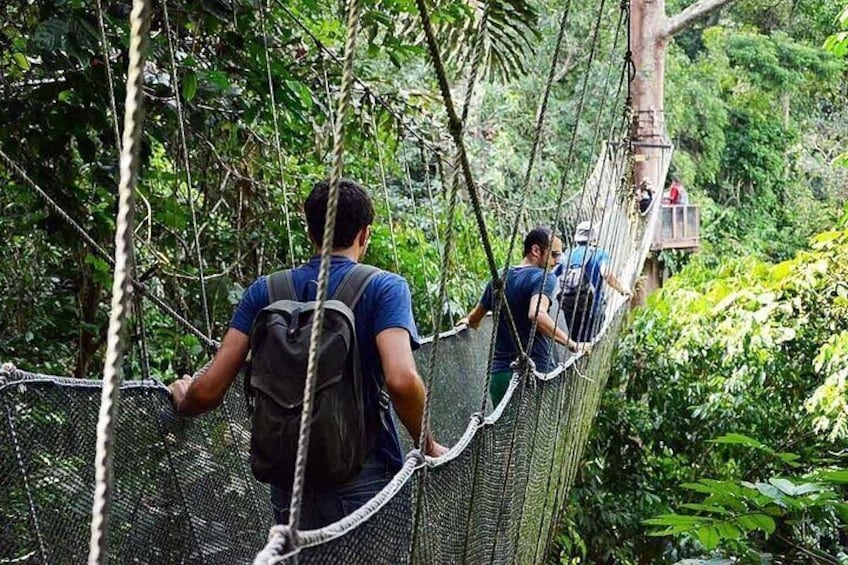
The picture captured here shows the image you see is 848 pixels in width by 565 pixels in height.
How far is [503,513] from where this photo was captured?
147 centimetres

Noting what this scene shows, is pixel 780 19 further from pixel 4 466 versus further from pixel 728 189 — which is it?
pixel 4 466

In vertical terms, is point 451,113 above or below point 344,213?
above

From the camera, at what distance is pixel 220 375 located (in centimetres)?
115

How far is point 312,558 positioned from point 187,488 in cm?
63

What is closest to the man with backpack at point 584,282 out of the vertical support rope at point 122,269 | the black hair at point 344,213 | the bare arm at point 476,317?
the bare arm at point 476,317

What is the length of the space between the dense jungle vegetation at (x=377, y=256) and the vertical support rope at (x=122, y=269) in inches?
21.2

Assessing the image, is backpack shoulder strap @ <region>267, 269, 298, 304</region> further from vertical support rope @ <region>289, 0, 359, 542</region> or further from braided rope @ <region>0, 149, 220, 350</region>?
vertical support rope @ <region>289, 0, 359, 542</region>

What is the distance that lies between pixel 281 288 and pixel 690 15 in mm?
4233

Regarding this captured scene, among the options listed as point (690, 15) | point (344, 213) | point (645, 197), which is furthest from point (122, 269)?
point (690, 15)

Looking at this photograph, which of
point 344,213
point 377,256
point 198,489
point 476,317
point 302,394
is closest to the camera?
point 302,394

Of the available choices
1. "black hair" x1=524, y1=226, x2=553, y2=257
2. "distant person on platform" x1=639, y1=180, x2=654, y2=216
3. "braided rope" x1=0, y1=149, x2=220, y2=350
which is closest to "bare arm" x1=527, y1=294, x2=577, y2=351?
"black hair" x1=524, y1=226, x2=553, y2=257

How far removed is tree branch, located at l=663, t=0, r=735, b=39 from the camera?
4855mm

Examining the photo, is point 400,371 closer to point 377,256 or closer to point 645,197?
point 377,256

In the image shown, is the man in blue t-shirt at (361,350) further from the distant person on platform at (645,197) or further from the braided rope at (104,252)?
the distant person on platform at (645,197)
